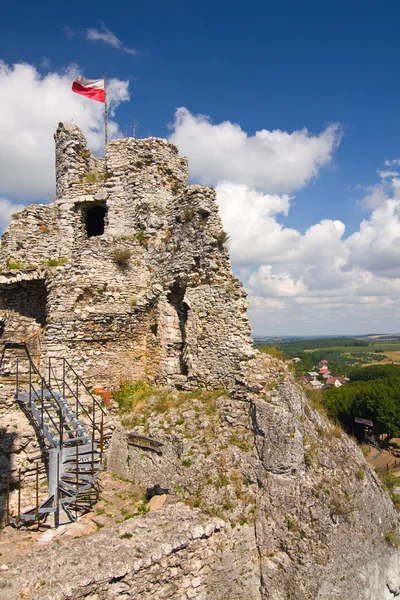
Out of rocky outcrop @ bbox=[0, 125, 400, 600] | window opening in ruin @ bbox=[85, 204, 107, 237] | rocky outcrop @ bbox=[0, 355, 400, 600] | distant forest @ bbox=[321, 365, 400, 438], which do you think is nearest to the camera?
rocky outcrop @ bbox=[0, 355, 400, 600]

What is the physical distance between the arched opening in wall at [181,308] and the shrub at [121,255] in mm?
2005

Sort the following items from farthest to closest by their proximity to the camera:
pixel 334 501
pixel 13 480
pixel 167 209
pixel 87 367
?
pixel 167 209 → pixel 87 367 → pixel 13 480 → pixel 334 501

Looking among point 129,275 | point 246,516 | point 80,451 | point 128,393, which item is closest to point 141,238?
point 129,275

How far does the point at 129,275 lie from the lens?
44.7 feet

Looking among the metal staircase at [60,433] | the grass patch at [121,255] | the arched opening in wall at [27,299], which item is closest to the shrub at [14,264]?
the arched opening in wall at [27,299]

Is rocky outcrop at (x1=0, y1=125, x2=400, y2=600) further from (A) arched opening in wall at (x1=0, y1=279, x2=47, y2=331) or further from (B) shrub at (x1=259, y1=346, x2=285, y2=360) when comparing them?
(B) shrub at (x1=259, y1=346, x2=285, y2=360)

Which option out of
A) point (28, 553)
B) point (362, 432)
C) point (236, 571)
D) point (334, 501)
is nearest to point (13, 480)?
point (28, 553)

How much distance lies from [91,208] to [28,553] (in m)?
12.1

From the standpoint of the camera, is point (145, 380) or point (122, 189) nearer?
point (145, 380)

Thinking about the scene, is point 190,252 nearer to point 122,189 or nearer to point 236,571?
point 122,189

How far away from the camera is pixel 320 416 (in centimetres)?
1110

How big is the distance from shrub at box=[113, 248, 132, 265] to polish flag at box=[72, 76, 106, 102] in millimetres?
8128

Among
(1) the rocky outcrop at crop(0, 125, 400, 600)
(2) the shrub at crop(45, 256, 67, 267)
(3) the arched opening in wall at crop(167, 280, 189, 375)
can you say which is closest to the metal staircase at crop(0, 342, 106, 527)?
(1) the rocky outcrop at crop(0, 125, 400, 600)

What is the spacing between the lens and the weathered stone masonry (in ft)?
39.1
